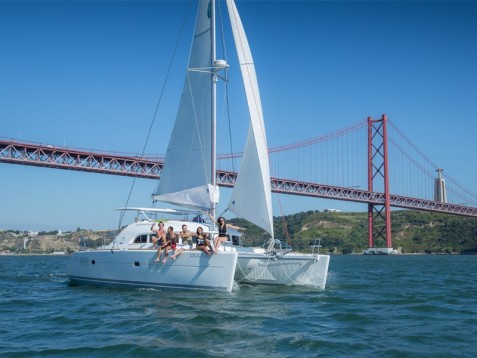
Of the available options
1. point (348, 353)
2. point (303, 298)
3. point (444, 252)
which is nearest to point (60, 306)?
point (303, 298)

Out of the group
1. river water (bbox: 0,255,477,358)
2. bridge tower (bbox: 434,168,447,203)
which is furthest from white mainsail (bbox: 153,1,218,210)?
bridge tower (bbox: 434,168,447,203)

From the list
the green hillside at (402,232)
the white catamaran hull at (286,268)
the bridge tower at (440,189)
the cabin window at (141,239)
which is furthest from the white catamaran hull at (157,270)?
the bridge tower at (440,189)

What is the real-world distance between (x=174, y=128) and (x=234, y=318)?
23.4 feet

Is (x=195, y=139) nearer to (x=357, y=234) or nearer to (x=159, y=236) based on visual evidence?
(x=159, y=236)

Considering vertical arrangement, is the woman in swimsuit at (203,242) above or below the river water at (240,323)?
above

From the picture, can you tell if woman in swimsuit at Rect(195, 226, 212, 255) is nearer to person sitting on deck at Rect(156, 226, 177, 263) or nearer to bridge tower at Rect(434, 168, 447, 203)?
person sitting on deck at Rect(156, 226, 177, 263)

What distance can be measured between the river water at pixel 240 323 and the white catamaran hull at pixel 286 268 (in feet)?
1.43

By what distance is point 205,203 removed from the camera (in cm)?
1329

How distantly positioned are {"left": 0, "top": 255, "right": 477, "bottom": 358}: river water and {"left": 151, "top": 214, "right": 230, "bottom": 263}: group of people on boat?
0.83m

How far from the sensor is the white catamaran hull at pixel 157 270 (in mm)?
10844

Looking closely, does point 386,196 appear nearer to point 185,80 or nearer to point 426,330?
point 185,80

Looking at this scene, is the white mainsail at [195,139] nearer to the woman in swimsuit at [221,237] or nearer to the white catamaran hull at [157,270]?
the woman in swimsuit at [221,237]


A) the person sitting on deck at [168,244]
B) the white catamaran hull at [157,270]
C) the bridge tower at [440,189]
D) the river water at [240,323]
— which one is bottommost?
the river water at [240,323]

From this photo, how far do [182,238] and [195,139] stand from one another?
118 inches
